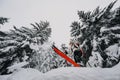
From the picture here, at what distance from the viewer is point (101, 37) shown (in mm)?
6516

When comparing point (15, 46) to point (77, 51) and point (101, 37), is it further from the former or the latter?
point (101, 37)

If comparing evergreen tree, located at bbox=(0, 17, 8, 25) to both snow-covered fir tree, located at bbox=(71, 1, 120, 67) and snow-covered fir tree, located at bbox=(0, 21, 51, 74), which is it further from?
snow-covered fir tree, located at bbox=(71, 1, 120, 67)

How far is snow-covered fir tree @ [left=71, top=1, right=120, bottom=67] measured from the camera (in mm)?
6117

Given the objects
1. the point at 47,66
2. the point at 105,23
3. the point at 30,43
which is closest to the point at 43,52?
the point at 47,66

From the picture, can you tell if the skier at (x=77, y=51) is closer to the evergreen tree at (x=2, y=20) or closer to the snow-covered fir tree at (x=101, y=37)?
the snow-covered fir tree at (x=101, y=37)

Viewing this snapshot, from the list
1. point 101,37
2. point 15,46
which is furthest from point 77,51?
point 15,46

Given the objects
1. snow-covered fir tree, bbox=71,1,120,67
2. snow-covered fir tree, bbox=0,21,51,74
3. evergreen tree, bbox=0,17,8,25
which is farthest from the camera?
evergreen tree, bbox=0,17,8,25

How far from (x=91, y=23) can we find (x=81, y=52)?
5.83 feet

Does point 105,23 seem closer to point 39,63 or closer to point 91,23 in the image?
point 91,23

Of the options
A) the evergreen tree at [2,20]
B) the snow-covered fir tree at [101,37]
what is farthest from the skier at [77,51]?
the evergreen tree at [2,20]

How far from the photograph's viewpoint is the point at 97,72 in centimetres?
222

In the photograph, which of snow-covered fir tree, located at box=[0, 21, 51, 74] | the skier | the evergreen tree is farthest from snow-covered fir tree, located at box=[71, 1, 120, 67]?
the evergreen tree

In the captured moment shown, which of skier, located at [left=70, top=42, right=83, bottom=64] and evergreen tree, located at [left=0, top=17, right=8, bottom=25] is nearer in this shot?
skier, located at [left=70, top=42, right=83, bottom=64]

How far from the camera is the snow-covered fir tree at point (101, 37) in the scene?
612 centimetres
